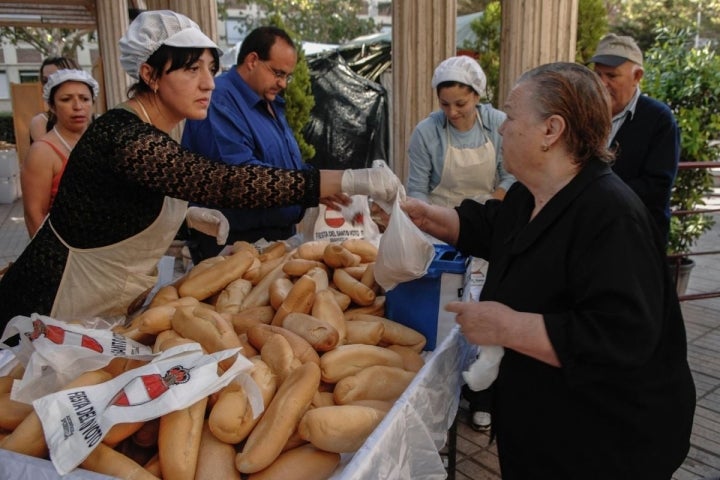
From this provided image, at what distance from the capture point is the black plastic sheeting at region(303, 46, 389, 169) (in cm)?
852

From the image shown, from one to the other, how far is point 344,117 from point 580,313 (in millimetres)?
7683

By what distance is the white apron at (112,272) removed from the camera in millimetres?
1739

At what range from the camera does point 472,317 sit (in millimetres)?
1391

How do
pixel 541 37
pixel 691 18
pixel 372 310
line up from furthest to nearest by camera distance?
pixel 691 18 < pixel 541 37 < pixel 372 310

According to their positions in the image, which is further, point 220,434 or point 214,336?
point 214,336

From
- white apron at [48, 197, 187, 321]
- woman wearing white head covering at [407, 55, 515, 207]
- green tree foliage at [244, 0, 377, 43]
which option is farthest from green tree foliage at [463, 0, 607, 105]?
green tree foliage at [244, 0, 377, 43]

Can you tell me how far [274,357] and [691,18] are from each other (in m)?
31.8

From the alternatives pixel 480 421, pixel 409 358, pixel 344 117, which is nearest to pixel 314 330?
pixel 409 358

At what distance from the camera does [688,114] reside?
4.66 m

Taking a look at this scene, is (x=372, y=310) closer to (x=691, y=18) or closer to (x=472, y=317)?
(x=472, y=317)

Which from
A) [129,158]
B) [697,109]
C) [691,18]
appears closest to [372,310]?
[129,158]

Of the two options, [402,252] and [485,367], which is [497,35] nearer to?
[402,252]

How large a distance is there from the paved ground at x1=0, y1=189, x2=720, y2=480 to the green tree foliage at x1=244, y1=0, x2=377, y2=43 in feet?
85.0

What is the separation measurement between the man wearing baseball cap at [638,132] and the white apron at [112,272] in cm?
223
